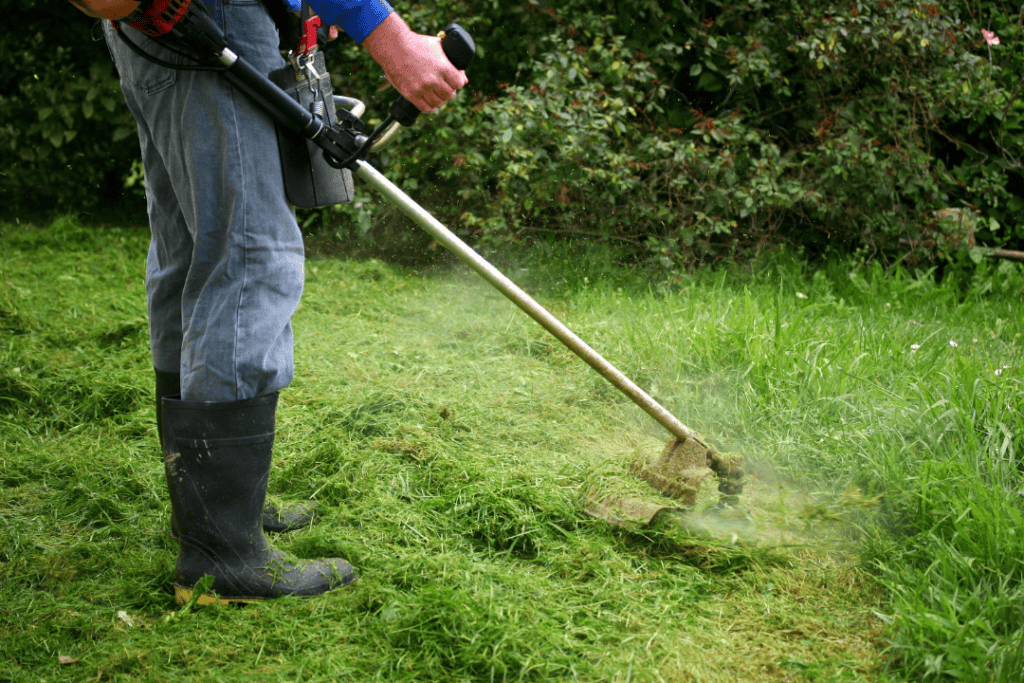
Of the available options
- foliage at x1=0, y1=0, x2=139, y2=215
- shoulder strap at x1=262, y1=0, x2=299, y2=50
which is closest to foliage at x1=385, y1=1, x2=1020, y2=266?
shoulder strap at x1=262, y1=0, x2=299, y2=50

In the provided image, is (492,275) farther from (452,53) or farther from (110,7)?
(110,7)

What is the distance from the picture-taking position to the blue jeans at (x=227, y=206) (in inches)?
58.8

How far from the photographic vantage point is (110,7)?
1.35m

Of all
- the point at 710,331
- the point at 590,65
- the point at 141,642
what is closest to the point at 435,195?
the point at 590,65

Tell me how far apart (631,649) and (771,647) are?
28 centimetres

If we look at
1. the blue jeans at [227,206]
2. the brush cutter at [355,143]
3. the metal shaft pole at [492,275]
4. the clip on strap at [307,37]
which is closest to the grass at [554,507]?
the brush cutter at [355,143]

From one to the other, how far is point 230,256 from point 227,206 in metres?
0.10

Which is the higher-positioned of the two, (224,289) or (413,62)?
(413,62)

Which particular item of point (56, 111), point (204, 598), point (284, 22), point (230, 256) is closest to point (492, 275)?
point (230, 256)

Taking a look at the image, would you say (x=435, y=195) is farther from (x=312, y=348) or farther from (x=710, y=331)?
(x=710, y=331)

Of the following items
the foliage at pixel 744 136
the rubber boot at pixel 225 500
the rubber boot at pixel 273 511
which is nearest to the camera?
the rubber boot at pixel 225 500

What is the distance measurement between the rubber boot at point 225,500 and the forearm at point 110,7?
729mm

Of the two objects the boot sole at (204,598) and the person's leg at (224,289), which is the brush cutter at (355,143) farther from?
the boot sole at (204,598)

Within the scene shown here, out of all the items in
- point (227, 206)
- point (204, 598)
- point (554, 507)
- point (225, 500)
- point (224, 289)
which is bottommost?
point (554, 507)
